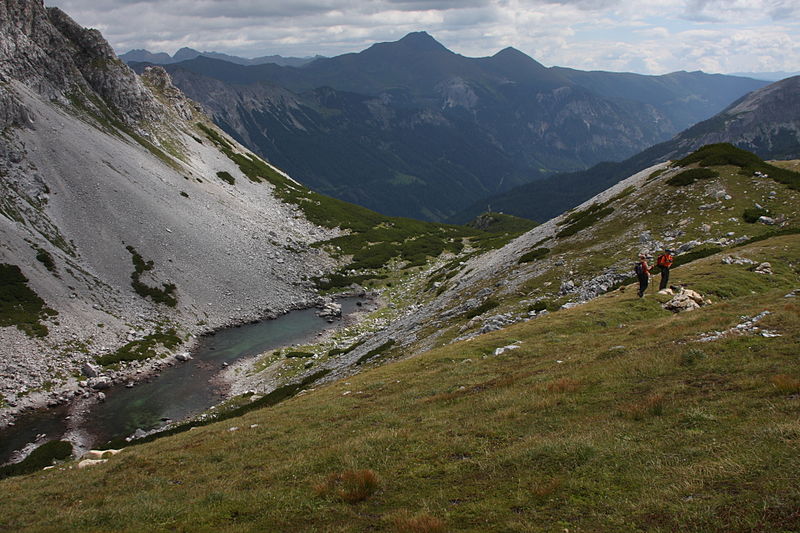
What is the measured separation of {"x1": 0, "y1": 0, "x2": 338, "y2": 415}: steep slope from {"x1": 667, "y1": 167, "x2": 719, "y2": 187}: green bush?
67.0 meters

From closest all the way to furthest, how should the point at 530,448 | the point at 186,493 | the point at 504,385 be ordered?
the point at 530,448 → the point at 186,493 → the point at 504,385

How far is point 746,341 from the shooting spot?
62.0 ft

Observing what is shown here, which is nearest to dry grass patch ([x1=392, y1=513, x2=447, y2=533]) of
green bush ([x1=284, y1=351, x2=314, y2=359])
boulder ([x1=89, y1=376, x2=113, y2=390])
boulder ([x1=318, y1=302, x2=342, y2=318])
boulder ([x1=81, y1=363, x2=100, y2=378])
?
green bush ([x1=284, y1=351, x2=314, y2=359])

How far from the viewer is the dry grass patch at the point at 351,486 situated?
13.2 metres

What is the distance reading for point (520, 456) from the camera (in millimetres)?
13945

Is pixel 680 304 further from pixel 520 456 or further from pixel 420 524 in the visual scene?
pixel 420 524

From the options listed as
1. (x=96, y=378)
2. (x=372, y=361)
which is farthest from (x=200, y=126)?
(x=372, y=361)

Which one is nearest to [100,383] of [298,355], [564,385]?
[298,355]

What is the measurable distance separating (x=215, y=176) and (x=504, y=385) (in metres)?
132

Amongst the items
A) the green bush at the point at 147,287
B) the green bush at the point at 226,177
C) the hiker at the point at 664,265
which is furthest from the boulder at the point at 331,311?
the hiker at the point at 664,265

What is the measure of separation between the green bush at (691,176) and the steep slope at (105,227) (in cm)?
6702

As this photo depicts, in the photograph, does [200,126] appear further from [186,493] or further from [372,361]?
[186,493]

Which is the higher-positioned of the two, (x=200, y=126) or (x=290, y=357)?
(x=200, y=126)

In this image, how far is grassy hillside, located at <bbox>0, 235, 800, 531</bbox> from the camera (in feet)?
35.4
